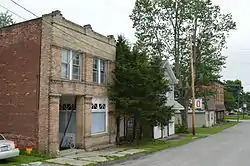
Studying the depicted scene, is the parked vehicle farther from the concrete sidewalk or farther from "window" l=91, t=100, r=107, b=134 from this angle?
"window" l=91, t=100, r=107, b=134

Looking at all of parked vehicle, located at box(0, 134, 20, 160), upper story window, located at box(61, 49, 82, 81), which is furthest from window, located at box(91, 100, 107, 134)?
parked vehicle, located at box(0, 134, 20, 160)

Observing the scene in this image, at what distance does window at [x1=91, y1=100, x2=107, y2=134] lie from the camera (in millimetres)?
20766

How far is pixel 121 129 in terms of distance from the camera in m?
26.3

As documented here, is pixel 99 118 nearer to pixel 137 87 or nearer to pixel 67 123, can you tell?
pixel 67 123

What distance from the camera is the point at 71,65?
1894 cm

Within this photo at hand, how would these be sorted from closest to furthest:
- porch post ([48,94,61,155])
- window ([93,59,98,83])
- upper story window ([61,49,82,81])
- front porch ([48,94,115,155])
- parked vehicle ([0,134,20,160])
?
parked vehicle ([0,134,20,160]), porch post ([48,94,61,155]), upper story window ([61,49,82,81]), front porch ([48,94,115,155]), window ([93,59,98,83])

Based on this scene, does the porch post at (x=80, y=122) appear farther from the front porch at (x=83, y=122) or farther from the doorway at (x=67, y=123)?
the doorway at (x=67, y=123)

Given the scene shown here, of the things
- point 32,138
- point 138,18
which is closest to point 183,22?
point 138,18

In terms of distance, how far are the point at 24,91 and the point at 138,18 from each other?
1048 inches

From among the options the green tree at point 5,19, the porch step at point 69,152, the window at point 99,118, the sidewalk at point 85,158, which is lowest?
the sidewalk at point 85,158

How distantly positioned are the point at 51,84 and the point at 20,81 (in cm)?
186

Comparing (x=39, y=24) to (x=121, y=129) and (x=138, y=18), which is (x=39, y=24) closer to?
(x=121, y=129)

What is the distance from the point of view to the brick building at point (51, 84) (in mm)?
16891

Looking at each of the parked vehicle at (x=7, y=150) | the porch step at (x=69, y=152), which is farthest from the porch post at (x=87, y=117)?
the parked vehicle at (x=7, y=150)
